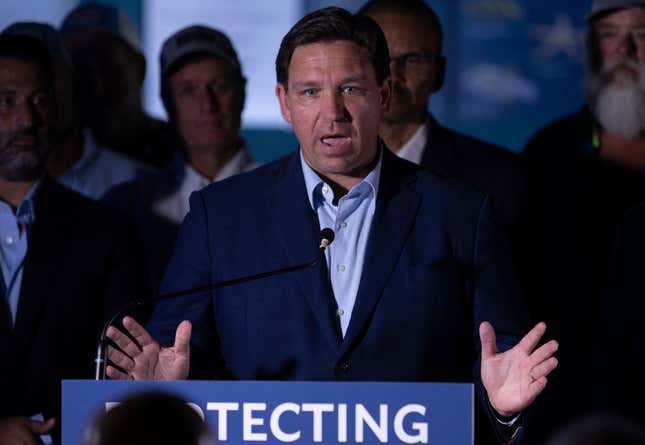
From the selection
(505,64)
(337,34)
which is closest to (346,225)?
(337,34)

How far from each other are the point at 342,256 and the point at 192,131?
1178 mm

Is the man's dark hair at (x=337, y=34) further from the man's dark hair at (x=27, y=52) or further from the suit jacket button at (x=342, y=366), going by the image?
the man's dark hair at (x=27, y=52)

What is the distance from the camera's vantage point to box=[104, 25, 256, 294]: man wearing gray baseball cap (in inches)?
126

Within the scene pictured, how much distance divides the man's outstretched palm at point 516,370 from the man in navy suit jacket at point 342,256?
0.23m

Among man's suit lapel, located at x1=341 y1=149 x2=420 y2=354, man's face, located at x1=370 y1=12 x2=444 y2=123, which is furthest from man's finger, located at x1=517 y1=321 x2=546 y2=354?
man's face, located at x1=370 y1=12 x2=444 y2=123

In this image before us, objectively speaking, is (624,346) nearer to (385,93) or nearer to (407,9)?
(385,93)

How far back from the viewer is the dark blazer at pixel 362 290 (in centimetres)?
211

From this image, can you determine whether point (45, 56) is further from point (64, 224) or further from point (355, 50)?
point (355, 50)

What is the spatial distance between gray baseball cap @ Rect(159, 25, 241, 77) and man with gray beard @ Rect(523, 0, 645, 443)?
0.92 m

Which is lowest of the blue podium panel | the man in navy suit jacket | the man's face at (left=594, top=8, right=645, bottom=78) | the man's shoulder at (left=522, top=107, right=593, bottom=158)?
the blue podium panel

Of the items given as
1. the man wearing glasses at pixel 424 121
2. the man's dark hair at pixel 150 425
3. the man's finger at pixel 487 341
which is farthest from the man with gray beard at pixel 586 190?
the man's dark hair at pixel 150 425

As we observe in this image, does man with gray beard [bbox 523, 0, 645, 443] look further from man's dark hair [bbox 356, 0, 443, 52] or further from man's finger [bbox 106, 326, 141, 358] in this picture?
man's finger [bbox 106, 326, 141, 358]

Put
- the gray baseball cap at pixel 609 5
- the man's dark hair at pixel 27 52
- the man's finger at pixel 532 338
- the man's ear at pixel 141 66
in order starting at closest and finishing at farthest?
the man's finger at pixel 532 338
the man's dark hair at pixel 27 52
the gray baseball cap at pixel 609 5
the man's ear at pixel 141 66

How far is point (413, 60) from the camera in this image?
9.95ft
